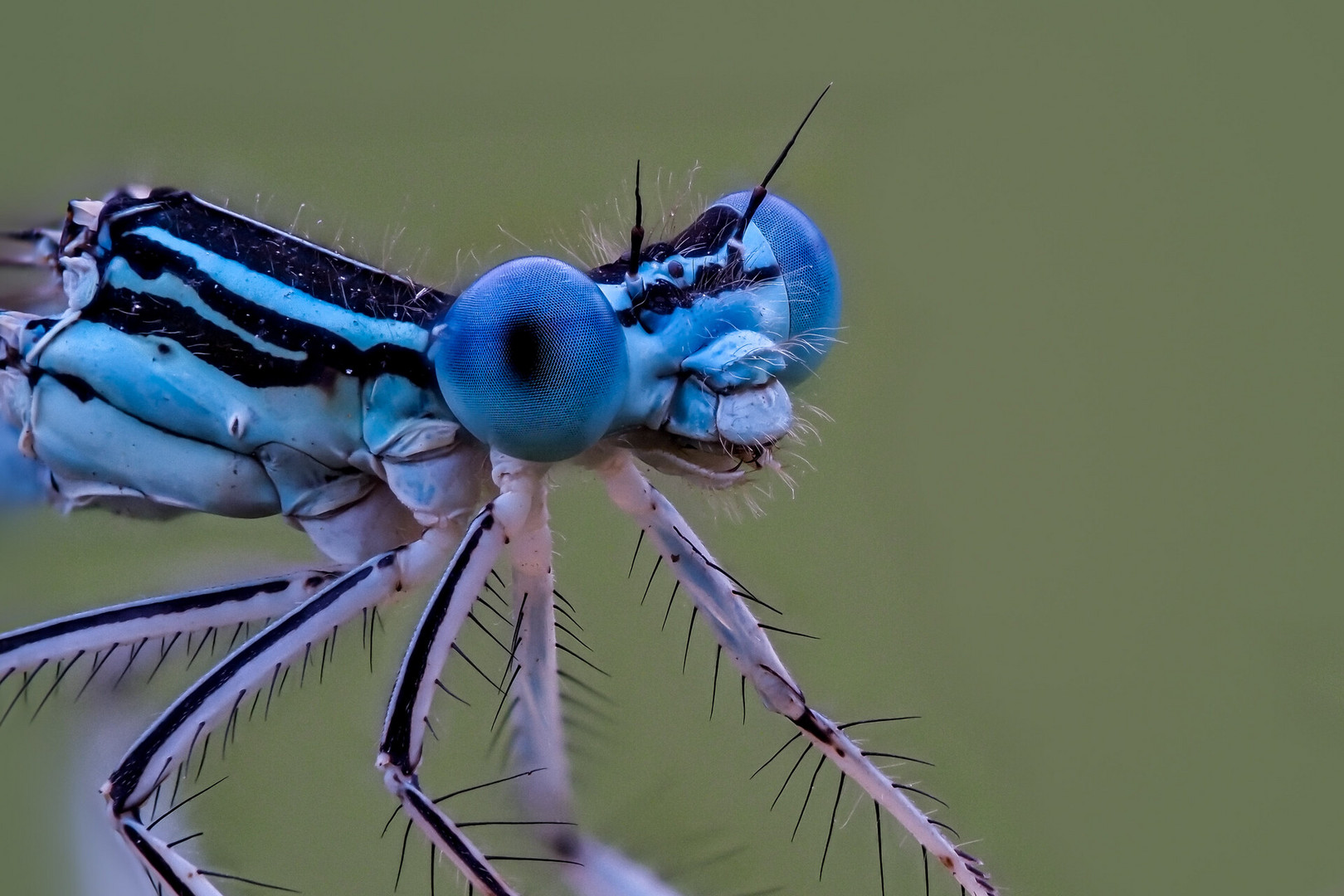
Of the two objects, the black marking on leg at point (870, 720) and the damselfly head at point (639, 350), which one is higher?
the damselfly head at point (639, 350)

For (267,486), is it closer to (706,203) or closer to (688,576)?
(688,576)

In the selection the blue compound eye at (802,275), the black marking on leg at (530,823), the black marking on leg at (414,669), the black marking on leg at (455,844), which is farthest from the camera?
the black marking on leg at (530,823)

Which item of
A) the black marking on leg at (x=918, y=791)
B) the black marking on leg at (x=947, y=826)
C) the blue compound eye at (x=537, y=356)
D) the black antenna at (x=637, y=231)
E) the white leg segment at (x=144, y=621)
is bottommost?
the black marking on leg at (x=947, y=826)

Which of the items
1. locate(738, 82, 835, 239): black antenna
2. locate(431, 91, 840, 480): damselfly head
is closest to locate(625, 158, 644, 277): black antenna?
locate(431, 91, 840, 480): damselfly head

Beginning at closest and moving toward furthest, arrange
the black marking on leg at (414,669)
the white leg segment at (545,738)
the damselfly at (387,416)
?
the black marking on leg at (414,669) < the damselfly at (387,416) < the white leg segment at (545,738)

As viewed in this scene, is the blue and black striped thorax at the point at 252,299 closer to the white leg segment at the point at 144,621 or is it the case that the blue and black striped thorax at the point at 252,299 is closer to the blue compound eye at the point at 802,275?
the white leg segment at the point at 144,621

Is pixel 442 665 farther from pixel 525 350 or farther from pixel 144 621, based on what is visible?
pixel 144 621

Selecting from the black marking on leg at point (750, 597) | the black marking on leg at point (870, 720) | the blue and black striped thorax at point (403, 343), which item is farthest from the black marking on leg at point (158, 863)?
the black marking on leg at point (870, 720)

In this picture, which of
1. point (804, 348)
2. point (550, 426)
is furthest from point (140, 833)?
point (804, 348)
